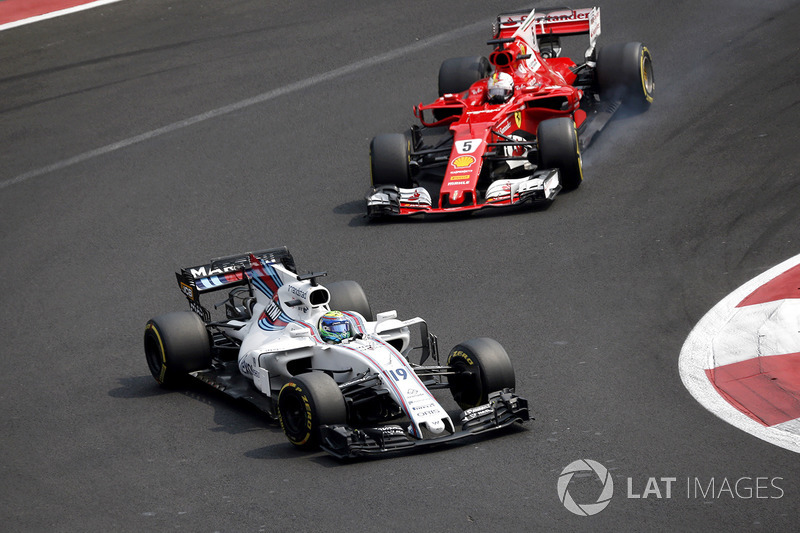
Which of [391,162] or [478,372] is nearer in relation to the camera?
[478,372]

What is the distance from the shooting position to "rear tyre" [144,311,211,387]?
10.3 meters

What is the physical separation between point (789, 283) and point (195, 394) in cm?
615

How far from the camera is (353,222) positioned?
15258 millimetres

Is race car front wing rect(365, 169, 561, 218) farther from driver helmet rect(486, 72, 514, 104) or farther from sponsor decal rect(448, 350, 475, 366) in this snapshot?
sponsor decal rect(448, 350, 475, 366)

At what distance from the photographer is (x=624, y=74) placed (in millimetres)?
17406

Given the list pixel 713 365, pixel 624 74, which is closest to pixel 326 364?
pixel 713 365

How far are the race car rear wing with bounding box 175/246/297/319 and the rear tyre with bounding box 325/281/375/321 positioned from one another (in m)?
0.60

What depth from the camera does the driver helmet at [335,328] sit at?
9648 mm

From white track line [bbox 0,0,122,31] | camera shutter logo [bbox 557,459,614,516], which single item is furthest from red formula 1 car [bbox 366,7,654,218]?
white track line [bbox 0,0,122,31]

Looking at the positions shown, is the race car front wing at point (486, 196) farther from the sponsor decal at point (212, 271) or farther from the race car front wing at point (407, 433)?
the race car front wing at point (407, 433)

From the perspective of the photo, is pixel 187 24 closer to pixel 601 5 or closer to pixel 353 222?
pixel 601 5

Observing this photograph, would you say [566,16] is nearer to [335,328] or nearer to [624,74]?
[624,74]

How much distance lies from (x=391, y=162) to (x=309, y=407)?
7.31 m

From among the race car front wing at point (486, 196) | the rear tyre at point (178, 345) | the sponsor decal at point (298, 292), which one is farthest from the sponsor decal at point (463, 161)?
the rear tyre at point (178, 345)
